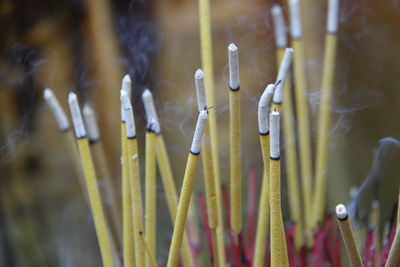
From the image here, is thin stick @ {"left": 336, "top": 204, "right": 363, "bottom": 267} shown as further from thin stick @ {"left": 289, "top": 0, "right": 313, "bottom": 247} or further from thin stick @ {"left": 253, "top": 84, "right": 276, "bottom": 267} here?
thin stick @ {"left": 289, "top": 0, "right": 313, "bottom": 247}

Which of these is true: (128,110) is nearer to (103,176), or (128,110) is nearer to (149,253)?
(149,253)

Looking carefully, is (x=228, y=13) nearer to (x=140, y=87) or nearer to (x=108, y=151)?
(x=140, y=87)

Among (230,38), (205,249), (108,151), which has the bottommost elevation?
(205,249)

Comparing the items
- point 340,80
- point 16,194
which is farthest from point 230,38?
point 16,194

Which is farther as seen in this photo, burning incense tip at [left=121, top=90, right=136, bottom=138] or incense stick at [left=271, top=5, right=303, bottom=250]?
incense stick at [left=271, top=5, right=303, bottom=250]

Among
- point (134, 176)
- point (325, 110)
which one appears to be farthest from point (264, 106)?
point (325, 110)

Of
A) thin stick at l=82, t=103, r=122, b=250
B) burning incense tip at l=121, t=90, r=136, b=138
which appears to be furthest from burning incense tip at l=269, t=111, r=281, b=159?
thin stick at l=82, t=103, r=122, b=250

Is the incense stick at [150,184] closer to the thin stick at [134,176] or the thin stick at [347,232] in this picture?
the thin stick at [134,176]

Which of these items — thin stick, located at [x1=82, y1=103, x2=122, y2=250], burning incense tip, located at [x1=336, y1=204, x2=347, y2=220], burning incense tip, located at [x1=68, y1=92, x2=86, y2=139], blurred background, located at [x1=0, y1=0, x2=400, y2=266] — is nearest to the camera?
burning incense tip, located at [x1=336, y1=204, x2=347, y2=220]
